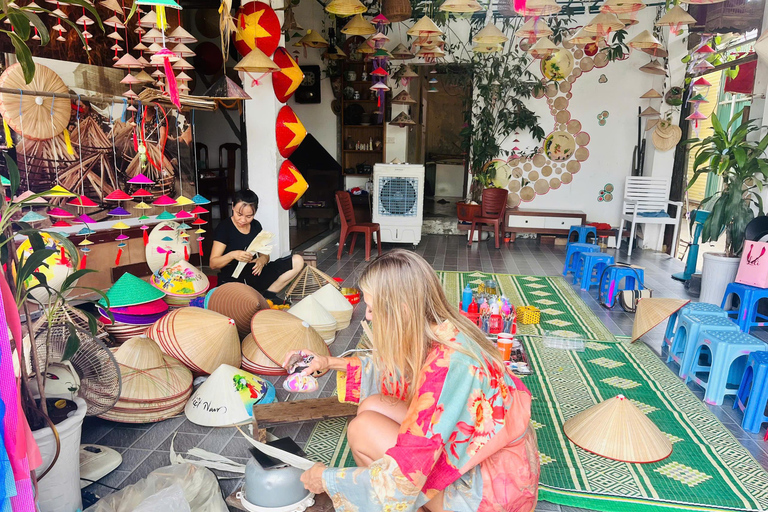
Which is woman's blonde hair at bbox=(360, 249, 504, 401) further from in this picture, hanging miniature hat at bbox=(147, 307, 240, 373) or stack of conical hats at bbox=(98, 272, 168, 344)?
stack of conical hats at bbox=(98, 272, 168, 344)

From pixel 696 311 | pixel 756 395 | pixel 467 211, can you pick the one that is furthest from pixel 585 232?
pixel 756 395

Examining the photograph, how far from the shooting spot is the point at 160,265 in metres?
4.08

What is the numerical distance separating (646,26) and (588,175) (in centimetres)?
227

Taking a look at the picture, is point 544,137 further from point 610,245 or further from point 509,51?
point 610,245

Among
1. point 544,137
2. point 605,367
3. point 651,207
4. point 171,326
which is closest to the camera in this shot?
point 171,326

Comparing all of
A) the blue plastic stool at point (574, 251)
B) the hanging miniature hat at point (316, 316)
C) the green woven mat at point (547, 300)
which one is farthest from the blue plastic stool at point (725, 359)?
the blue plastic stool at point (574, 251)

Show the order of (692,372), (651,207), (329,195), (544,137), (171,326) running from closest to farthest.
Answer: (171,326)
(692,372)
(651,207)
(544,137)
(329,195)

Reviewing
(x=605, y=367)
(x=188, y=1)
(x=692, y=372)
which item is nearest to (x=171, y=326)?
(x=605, y=367)

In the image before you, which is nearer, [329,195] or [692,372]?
[692,372]

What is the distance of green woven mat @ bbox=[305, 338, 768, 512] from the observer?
221cm

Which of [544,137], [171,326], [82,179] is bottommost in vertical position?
[171,326]

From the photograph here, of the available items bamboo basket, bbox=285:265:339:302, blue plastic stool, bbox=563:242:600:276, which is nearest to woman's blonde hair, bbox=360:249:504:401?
bamboo basket, bbox=285:265:339:302

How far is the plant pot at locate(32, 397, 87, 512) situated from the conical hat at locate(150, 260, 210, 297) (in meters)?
1.78

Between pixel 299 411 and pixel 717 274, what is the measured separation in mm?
3935
